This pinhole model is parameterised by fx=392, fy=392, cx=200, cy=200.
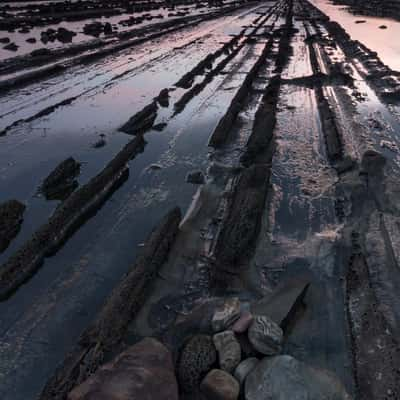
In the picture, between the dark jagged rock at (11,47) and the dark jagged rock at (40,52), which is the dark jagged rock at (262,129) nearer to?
the dark jagged rock at (40,52)

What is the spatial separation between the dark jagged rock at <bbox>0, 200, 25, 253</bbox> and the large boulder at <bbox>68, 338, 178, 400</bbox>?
3853 mm

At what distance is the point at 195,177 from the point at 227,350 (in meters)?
5.43

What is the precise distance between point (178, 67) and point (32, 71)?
7.04 meters

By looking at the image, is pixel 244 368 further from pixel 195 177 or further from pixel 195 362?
pixel 195 177

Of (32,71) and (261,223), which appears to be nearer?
(261,223)

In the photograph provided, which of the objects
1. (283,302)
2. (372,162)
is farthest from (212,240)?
(372,162)

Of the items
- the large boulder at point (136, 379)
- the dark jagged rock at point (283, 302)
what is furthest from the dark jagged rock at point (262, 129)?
the large boulder at point (136, 379)

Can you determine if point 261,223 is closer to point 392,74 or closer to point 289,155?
Result: point 289,155

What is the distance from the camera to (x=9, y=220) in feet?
25.4

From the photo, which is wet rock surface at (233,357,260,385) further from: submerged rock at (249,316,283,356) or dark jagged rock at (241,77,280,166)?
dark jagged rock at (241,77,280,166)

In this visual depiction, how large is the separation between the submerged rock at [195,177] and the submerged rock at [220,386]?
18.0 ft

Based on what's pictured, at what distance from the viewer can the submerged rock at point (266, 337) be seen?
480 cm

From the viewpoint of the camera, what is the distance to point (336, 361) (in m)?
5.15

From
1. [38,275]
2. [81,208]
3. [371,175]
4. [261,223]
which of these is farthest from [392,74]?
[38,275]
